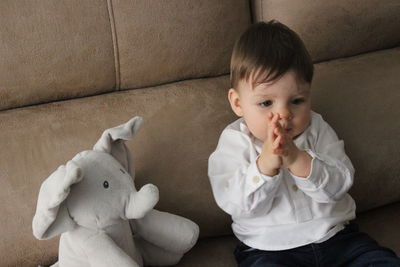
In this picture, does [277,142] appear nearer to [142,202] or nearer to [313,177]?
[313,177]

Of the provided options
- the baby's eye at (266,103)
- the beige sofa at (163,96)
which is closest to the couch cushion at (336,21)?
the beige sofa at (163,96)

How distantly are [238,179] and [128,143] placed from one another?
331 millimetres

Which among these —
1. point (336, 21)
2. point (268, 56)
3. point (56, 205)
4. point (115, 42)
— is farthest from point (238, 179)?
point (336, 21)

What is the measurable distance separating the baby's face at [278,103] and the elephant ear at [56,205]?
1.32 ft

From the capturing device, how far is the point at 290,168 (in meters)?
1.15

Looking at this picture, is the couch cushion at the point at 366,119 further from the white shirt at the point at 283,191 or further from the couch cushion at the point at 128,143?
the couch cushion at the point at 128,143

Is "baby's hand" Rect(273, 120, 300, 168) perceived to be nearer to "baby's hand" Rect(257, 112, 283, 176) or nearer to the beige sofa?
"baby's hand" Rect(257, 112, 283, 176)

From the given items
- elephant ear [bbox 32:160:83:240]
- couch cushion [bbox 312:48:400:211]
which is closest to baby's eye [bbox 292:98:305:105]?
couch cushion [bbox 312:48:400:211]

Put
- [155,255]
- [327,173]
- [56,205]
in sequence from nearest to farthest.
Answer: [56,205] < [327,173] < [155,255]

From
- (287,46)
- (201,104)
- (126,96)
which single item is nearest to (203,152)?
(201,104)

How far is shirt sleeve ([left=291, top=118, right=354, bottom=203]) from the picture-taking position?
115 cm

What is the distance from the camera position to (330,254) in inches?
48.7

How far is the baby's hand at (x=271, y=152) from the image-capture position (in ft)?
3.53

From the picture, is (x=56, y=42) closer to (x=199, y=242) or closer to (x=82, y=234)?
(x=82, y=234)
